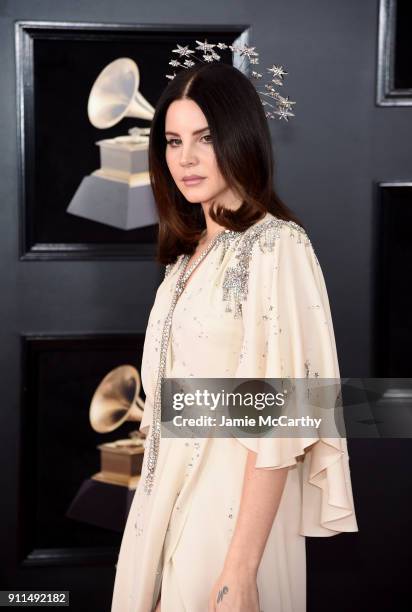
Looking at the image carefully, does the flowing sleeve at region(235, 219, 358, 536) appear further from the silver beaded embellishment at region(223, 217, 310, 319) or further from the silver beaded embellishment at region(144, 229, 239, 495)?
the silver beaded embellishment at region(144, 229, 239, 495)

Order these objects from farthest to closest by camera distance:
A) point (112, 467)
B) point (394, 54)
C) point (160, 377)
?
1. point (112, 467)
2. point (394, 54)
3. point (160, 377)

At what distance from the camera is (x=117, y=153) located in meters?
2.76

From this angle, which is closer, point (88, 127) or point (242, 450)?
point (242, 450)

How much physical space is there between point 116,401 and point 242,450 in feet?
4.90

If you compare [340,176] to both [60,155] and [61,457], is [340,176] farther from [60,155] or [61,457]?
[61,457]

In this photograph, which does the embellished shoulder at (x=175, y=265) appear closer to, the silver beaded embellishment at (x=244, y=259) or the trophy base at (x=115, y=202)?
the silver beaded embellishment at (x=244, y=259)

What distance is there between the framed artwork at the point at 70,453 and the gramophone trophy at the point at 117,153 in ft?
1.54

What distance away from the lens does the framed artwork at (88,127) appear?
8.89 ft

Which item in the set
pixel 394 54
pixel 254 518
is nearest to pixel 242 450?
pixel 254 518

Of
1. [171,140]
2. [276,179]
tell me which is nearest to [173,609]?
[171,140]

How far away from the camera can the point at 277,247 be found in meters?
1.44

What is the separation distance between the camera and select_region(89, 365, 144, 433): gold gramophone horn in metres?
2.87

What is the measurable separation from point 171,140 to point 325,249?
4.17 feet

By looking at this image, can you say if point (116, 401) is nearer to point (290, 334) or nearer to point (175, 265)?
point (175, 265)
